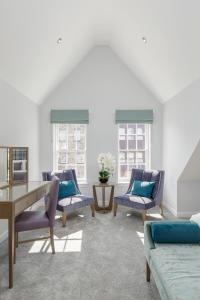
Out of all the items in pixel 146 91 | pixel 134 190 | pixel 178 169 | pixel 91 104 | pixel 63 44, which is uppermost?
pixel 63 44

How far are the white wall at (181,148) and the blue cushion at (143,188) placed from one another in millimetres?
498

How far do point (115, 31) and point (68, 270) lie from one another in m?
3.85

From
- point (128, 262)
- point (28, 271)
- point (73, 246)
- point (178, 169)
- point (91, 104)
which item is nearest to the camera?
point (28, 271)

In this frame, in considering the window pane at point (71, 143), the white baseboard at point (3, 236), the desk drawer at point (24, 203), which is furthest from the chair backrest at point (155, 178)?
the white baseboard at point (3, 236)

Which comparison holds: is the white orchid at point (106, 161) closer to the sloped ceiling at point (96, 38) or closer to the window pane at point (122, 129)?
the window pane at point (122, 129)

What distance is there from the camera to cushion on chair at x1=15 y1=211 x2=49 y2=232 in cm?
240

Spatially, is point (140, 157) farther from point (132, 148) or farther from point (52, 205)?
point (52, 205)

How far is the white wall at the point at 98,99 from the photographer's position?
188 inches

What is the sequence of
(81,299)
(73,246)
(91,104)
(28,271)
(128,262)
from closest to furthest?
A: (81,299) < (28,271) < (128,262) < (73,246) < (91,104)

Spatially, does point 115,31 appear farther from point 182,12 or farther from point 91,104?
point 182,12

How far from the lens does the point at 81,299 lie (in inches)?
71.4

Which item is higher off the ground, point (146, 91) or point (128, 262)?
point (146, 91)

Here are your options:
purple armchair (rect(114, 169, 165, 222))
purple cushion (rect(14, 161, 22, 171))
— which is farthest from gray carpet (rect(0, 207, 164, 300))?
purple cushion (rect(14, 161, 22, 171))

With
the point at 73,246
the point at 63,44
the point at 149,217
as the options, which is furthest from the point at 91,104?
the point at 73,246
